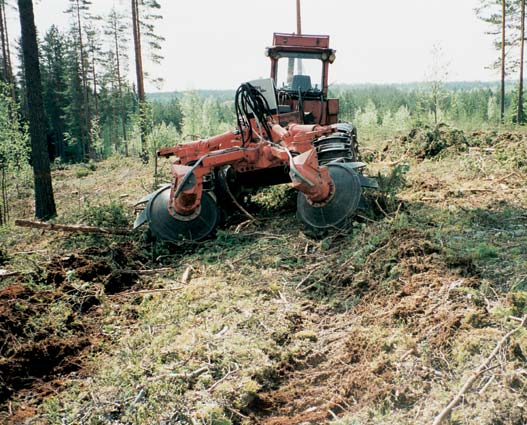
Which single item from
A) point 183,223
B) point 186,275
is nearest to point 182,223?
point 183,223

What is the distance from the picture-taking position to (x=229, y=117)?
79.0m

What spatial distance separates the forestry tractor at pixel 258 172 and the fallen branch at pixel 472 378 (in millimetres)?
3087

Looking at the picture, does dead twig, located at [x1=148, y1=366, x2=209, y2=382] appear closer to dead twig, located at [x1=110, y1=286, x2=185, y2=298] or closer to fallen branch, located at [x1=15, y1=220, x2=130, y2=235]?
dead twig, located at [x1=110, y1=286, x2=185, y2=298]

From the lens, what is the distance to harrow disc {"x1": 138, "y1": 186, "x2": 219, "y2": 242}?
707cm

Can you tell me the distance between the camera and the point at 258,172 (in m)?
7.84

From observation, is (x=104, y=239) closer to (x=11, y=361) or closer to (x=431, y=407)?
(x=11, y=361)

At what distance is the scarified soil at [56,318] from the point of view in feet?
13.6

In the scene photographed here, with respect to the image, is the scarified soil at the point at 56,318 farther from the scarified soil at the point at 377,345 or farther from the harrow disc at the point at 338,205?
the harrow disc at the point at 338,205

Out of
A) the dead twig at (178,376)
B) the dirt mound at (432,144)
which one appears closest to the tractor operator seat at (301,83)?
the dirt mound at (432,144)

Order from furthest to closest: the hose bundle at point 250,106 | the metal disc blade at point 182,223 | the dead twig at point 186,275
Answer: the hose bundle at point 250,106
the metal disc blade at point 182,223
the dead twig at point 186,275

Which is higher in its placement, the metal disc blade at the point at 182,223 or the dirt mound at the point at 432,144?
the dirt mound at the point at 432,144

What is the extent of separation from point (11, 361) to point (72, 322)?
2.68 ft

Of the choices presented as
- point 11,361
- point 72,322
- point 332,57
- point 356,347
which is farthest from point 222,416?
point 332,57

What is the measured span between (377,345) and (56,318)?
3.01 metres
